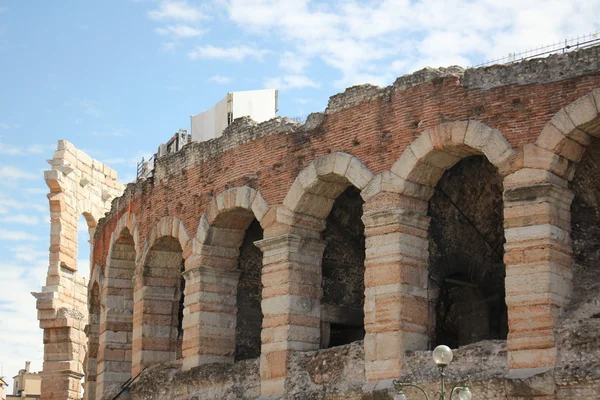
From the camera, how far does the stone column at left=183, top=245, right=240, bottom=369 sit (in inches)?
823

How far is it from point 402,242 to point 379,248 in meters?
0.36

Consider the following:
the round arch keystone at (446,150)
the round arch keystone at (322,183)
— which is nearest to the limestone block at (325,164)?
the round arch keystone at (322,183)

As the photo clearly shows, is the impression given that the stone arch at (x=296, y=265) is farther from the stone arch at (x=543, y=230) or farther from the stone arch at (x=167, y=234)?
the stone arch at (x=543, y=230)

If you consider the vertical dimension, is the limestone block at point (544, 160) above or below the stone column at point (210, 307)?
above

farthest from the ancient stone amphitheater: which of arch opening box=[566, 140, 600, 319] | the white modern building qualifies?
the white modern building

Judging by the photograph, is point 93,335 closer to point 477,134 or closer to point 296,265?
point 296,265

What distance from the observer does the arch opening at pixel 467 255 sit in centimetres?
1838

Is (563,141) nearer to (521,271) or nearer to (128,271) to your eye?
(521,271)

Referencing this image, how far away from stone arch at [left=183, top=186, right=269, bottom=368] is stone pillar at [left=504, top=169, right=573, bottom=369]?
19.9ft

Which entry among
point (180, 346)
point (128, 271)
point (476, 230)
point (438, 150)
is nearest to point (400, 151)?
point (438, 150)

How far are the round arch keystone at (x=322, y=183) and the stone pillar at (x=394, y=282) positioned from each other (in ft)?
2.68

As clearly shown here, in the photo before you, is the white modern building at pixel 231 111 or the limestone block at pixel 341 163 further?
the white modern building at pixel 231 111

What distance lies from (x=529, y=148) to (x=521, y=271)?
1652 millimetres

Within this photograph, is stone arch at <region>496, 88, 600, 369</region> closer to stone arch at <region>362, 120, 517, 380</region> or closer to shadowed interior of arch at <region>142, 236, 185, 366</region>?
stone arch at <region>362, 120, 517, 380</region>
